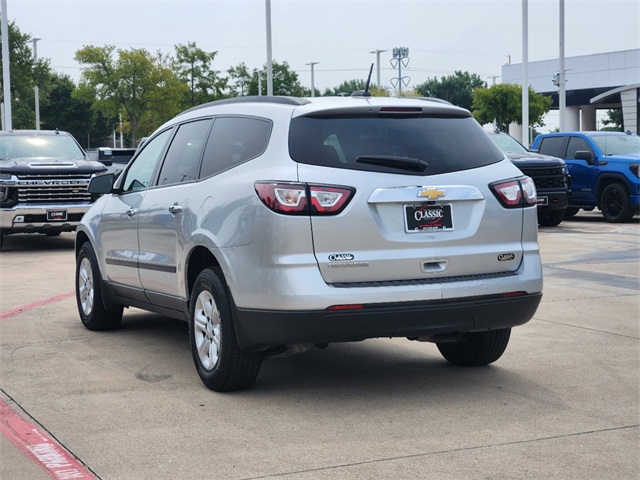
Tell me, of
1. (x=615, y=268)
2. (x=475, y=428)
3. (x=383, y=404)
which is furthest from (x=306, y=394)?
(x=615, y=268)

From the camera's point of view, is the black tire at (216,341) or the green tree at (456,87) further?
the green tree at (456,87)

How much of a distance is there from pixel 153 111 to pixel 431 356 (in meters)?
68.2

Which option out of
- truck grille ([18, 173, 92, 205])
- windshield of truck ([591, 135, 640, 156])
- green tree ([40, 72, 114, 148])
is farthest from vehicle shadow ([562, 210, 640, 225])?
green tree ([40, 72, 114, 148])

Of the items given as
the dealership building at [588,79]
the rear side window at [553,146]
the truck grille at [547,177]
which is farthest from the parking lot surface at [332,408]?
the dealership building at [588,79]

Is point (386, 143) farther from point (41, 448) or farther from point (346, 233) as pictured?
point (41, 448)

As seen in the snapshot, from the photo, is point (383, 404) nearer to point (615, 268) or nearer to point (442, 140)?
point (442, 140)

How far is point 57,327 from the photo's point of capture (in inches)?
A: 354

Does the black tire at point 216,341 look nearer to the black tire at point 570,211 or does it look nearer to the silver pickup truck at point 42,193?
the silver pickup truck at point 42,193

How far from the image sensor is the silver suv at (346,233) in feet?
18.7

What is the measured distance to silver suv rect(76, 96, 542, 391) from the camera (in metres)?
5.71

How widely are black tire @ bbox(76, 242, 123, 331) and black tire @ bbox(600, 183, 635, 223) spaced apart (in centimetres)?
1438

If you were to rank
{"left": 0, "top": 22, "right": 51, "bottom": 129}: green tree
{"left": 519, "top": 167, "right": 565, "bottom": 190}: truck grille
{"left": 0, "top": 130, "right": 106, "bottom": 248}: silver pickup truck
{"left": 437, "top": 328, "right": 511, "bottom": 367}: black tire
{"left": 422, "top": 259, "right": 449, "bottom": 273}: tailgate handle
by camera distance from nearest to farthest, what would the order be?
{"left": 422, "top": 259, "right": 449, "bottom": 273}: tailgate handle
{"left": 437, "top": 328, "right": 511, "bottom": 367}: black tire
{"left": 0, "top": 130, "right": 106, "bottom": 248}: silver pickup truck
{"left": 519, "top": 167, "right": 565, "bottom": 190}: truck grille
{"left": 0, "top": 22, "right": 51, "bottom": 129}: green tree

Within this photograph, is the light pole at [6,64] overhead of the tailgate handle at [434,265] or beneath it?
overhead

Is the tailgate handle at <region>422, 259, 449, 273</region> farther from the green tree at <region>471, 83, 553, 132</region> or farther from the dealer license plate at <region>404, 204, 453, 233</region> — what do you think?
the green tree at <region>471, 83, 553, 132</region>
